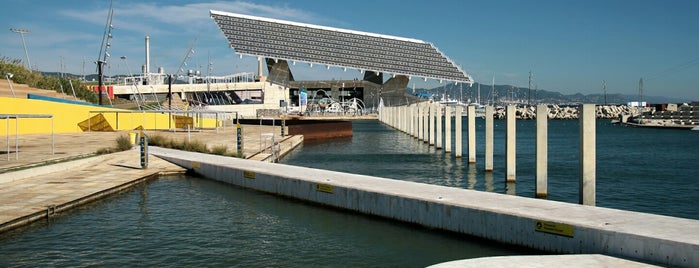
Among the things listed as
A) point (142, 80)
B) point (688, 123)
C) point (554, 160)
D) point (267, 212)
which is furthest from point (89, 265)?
point (142, 80)

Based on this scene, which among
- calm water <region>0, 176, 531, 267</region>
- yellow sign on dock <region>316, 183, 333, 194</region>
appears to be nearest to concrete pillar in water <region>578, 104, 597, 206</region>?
calm water <region>0, 176, 531, 267</region>

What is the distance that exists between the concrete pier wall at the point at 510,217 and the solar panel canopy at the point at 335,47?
91914 millimetres

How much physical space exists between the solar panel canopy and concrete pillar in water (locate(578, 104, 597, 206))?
310 feet

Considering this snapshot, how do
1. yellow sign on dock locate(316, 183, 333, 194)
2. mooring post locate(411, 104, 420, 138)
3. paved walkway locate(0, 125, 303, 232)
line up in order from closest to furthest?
paved walkway locate(0, 125, 303, 232) < yellow sign on dock locate(316, 183, 333, 194) < mooring post locate(411, 104, 420, 138)

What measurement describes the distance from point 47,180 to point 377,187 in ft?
28.2

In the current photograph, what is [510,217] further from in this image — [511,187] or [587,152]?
[511,187]

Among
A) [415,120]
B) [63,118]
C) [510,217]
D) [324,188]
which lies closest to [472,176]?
[324,188]

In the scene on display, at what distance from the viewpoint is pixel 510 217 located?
→ 34.1 ft

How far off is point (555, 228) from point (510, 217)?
0.90m

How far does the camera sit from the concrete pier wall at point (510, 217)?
8359 mm

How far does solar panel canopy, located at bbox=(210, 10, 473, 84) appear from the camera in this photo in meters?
107

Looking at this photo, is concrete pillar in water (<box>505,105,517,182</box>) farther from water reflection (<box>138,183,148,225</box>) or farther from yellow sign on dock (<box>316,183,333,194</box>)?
water reflection (<box>138,183,148,225</box>)

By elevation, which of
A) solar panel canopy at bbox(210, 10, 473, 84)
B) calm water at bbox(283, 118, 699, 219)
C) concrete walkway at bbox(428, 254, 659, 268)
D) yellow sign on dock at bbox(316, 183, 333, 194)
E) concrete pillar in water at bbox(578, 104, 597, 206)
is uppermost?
solar panel canopy at bbox(210, 10, 473, 84)

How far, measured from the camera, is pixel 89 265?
9.35m
